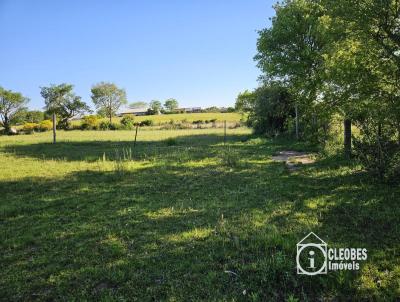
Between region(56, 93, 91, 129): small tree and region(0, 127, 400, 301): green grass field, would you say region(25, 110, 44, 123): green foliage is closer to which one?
region(56, 93, 91, 129): small tree

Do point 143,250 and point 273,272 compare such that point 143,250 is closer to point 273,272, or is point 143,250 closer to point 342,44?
point 273,272

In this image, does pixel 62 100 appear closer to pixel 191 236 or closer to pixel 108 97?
pixel 108 97

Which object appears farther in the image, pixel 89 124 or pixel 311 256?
pixel 89 124

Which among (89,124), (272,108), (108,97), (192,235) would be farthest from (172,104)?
(192,235)

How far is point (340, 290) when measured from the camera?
387cm

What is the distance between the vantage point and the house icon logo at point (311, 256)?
169 inches

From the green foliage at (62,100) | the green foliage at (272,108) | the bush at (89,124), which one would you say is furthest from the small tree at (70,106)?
the green foliage at (272,108)

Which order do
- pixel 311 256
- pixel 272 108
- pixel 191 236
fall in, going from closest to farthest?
pixel 311 256
pixel 191 236
pixel 272 108

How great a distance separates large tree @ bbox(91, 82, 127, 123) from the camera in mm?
89125

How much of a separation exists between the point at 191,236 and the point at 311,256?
2.07 m

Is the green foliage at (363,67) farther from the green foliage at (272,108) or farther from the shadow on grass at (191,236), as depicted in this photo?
the green foliage at (272,108)

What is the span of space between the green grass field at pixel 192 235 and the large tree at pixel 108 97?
83.1 metres

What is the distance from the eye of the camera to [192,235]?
5594 mm

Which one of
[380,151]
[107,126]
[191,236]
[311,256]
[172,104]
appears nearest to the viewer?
[311,256]
